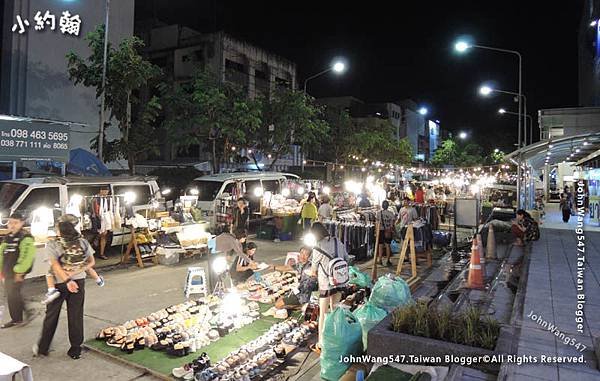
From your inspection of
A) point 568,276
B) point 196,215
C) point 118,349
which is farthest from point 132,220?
point 568,276

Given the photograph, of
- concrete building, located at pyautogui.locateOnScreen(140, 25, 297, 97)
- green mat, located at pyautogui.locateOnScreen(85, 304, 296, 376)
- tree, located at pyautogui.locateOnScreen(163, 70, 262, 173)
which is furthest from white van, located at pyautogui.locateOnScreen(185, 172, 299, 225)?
concrete building, located at pyautogui.locateOnScreen(140, 25, 297, 97)

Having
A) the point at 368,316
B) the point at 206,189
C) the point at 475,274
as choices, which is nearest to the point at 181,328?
the point at 368,316

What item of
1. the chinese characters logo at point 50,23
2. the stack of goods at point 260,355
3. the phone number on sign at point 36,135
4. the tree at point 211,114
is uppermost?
the chinese characters logo at point 50,23

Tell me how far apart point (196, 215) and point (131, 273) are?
372 centimetres

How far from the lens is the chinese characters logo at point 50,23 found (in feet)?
67.7

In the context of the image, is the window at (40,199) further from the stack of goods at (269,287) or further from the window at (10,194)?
the stack of goods at (269,287)

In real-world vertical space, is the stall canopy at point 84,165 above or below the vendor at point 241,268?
above

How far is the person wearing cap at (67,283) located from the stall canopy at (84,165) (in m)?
11.6

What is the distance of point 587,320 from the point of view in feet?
17.5

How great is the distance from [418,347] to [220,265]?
15.0ft

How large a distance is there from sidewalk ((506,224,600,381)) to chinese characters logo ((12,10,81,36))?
74.1 feet

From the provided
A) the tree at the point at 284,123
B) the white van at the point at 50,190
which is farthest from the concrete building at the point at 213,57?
the white van at the point at 50,190

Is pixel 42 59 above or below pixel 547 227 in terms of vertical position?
above

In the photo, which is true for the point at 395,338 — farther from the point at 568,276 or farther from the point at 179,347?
the point at 568,276
